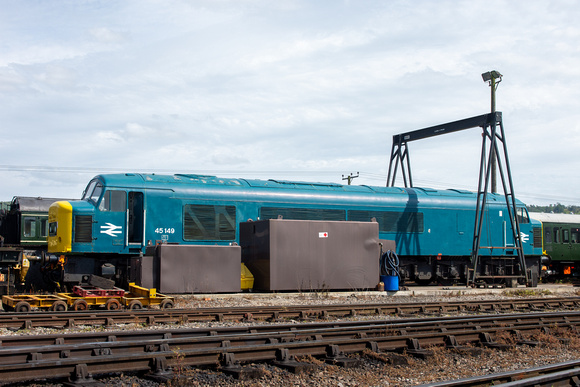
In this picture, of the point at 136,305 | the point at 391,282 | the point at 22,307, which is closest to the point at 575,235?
the point at 391,282

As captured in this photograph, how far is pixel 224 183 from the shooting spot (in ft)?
62.2

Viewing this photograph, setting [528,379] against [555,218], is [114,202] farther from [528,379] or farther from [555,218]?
[555,218]

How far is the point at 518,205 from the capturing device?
79.8ft

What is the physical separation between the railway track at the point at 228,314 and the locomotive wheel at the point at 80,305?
2.63 feet

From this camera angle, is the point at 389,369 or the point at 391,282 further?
the point at 391,282

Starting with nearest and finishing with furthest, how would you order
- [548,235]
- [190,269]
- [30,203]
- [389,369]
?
[389,369] < [190,269] < [30,203] < [548,235]

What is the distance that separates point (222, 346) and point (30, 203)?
17.1 meters

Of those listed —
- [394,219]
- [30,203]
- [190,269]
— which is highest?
[30,203]

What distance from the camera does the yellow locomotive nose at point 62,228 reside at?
1620 cm

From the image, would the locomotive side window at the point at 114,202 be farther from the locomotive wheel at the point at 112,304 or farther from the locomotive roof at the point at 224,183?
the locomotive wheel at the point at 112,304

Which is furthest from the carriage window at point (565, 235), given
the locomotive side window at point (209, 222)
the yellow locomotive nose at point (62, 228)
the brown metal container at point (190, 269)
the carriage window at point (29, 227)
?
the carriage window at point (29, 227)

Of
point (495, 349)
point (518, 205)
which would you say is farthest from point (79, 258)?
point (518, 205)

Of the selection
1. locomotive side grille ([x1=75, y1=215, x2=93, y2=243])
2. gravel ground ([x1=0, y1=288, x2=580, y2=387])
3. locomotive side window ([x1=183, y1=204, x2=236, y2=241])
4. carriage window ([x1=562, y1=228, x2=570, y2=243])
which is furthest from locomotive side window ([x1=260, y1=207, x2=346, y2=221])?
carriage window ([x1=562, y1=228, x2=570, y2=243])

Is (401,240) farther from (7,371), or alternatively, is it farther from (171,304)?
(7,371)
